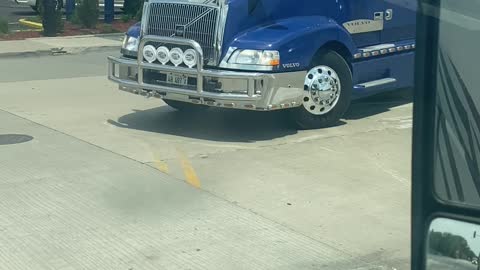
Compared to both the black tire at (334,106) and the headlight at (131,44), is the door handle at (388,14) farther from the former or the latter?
the headlight at (131,44)

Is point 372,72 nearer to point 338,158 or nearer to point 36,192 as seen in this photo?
point 338,158

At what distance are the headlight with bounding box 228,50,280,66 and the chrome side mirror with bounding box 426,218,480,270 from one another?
685 centimetres

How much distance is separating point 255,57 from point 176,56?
968 mm

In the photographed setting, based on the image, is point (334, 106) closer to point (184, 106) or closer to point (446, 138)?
point (184, 106)

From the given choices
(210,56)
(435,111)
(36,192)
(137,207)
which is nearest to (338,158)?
(210,56)

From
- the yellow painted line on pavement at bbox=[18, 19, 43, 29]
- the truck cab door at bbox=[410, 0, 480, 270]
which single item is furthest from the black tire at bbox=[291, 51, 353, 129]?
the yellow painted line on pavement at bbox=[18, 19, 43, 29]

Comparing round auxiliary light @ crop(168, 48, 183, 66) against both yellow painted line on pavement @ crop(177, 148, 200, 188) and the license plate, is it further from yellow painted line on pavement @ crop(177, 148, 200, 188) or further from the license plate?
yellow painted line on pavement @ crop(177, 148, 200, 188)

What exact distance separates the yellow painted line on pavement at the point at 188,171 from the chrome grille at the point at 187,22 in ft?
4.12

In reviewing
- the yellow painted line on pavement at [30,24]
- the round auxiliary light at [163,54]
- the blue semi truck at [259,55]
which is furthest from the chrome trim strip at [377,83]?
the yellow painted line on pavement at [30,24]

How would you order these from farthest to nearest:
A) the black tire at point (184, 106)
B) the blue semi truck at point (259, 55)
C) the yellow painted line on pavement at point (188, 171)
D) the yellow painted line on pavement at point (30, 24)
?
the yellow painted line on pavement at point (30, 24)
the black tire at point (184, 106)
the blue semi truck at point (259, 55)
the yellow painted line on pavement at point (188, 171)

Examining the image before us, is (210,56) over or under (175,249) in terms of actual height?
over

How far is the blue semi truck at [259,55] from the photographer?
9109 millimetres

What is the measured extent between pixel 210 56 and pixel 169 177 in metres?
1.97

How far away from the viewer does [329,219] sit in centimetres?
675
